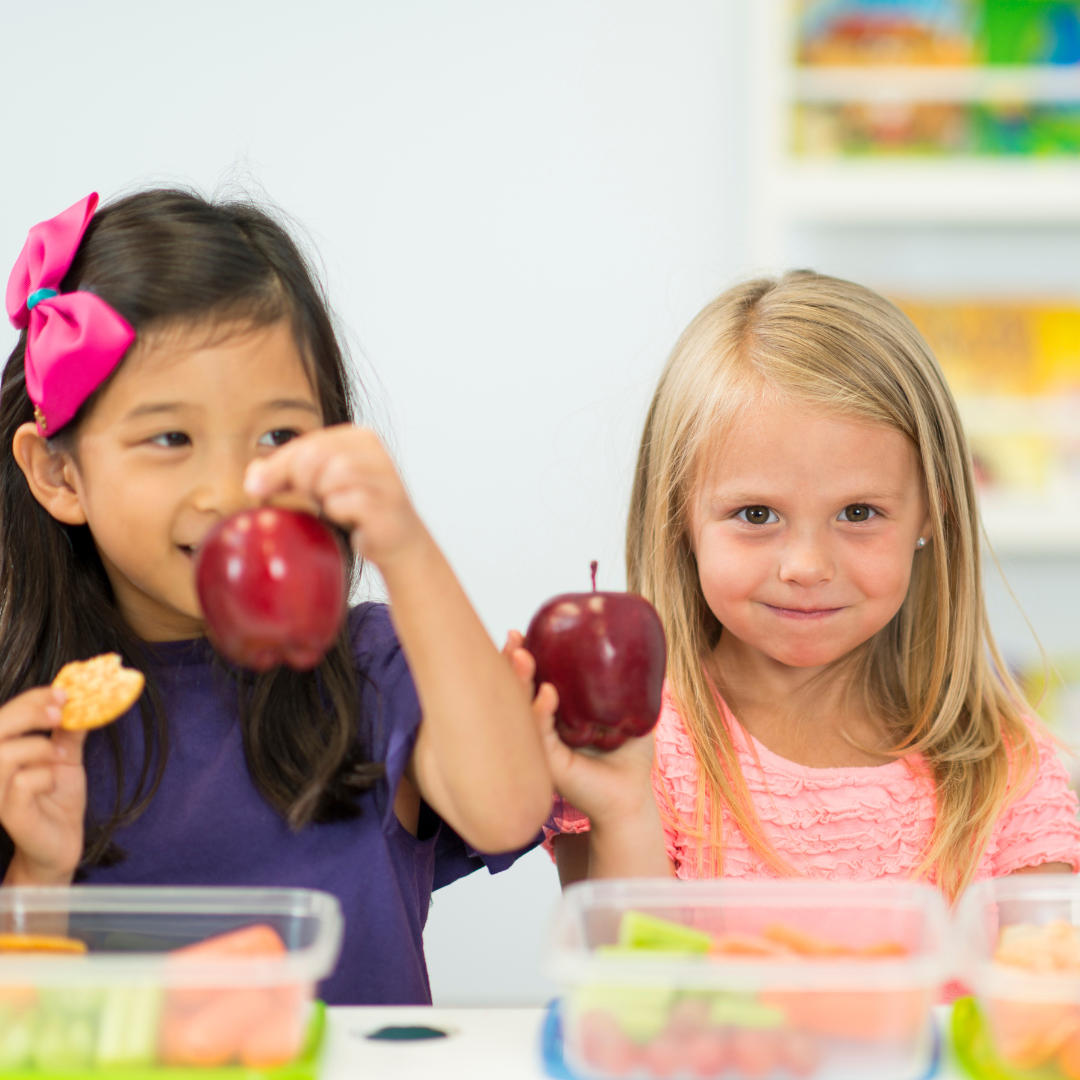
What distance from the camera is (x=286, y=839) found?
3.36 feet

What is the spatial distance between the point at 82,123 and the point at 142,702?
70.3 inches

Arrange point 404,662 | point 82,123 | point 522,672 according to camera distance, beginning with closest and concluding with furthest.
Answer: point 522,672 → point 404,662 → point 82,123

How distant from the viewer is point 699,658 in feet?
4.17

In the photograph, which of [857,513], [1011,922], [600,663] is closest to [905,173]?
[857,513]

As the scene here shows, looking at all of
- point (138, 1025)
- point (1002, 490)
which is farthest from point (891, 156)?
point (138, 1025)

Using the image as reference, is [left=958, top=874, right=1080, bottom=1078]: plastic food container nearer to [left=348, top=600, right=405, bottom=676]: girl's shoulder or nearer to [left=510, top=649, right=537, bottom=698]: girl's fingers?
[left=510, top=649, right=537, bottom=698]: girl's fingers

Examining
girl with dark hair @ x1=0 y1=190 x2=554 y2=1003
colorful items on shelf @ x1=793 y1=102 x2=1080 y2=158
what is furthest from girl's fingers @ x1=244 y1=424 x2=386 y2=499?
colorful items on shelf @ x1=793 y1=102 x2=1080 y2=158

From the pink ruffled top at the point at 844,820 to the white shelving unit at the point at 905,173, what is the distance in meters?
0.95

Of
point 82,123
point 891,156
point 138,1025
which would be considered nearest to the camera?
point 138,1025

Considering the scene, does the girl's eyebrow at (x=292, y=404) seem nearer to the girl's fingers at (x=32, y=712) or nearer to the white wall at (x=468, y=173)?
the girl's fingers at (x=32, y=712)

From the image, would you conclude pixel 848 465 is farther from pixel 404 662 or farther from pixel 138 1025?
pixel 138 1025

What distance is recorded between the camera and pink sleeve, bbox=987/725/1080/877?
120 centimetres

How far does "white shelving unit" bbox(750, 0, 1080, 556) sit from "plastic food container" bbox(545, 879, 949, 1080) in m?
1.58

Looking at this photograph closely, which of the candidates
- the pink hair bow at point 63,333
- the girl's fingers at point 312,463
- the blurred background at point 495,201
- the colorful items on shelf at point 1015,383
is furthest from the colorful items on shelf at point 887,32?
the girl's fingers at point 312,463
